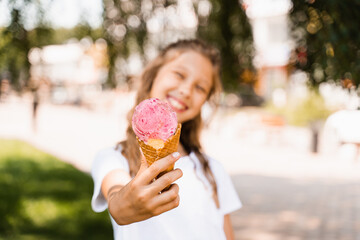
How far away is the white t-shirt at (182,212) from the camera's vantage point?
1632 millimetres

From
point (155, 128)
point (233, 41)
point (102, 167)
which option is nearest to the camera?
point (155, 128)

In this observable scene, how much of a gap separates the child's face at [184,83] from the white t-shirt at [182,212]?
25cm

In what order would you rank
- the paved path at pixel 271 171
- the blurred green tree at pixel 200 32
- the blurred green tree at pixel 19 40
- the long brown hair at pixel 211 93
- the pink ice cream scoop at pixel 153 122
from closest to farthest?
the pink ice cream scoop at pixel 153 122, the long brown hair at pixel 211 93, the blurred green tree at pixel 19 40, the blurred green tree at pixel 200 32, the paved path at pixel 271 171

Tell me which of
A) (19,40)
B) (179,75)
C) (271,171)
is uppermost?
(19,40)

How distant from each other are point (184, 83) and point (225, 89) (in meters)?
2.82

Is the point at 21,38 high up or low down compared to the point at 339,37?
up

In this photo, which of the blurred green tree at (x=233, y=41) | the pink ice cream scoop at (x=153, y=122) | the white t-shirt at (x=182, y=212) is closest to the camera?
the pink ice cream scoop at (x=153, y=122)

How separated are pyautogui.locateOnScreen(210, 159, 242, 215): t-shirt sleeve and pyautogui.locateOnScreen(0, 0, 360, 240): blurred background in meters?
0.68

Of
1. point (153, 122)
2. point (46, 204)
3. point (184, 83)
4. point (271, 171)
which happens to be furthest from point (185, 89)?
point (271, 171)

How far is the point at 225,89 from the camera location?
458cm

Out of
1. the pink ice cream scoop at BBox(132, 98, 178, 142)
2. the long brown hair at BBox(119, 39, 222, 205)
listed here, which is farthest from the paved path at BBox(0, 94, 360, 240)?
the pink ice cream scoop at BBox(132, 98, 178, 142)

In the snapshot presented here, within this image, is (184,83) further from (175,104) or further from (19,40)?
(19,40)

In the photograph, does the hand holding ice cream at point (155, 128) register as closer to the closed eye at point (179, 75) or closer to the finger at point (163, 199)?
the finger at point (163, 199)

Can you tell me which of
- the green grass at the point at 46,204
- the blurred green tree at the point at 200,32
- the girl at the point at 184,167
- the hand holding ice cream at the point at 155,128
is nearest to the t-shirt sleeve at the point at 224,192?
the girl at the point at 184,167
